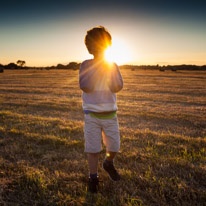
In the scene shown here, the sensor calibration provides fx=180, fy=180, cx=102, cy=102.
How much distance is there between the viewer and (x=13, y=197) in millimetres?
2441

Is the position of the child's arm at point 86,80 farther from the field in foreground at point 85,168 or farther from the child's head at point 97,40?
the field in foreground at point 85,168

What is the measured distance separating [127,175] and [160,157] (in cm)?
90

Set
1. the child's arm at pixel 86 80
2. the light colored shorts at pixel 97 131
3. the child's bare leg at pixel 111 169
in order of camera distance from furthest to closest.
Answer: the child's bare leg at pixel 111 169 → the light colored shorts at pixel 97 131 → the child's arm at pixel 86 80

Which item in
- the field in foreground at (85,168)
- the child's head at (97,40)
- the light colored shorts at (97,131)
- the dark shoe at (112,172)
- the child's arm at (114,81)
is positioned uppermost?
the child's head at (97,40)

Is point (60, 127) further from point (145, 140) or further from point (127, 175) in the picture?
point (127, 175)

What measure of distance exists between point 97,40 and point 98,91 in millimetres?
682

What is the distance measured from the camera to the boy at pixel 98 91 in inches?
94.9

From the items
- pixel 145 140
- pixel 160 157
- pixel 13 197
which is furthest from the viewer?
pixel 145 140

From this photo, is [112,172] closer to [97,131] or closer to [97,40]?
[97,131]

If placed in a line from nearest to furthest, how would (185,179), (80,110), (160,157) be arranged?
(185,179) → (160,157) → (80,110)

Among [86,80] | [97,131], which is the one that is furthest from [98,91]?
[97,131]

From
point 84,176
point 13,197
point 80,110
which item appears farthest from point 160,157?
point 80,110

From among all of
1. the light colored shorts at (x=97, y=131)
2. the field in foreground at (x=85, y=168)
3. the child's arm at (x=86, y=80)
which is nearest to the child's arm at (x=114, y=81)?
the child's arm at (x=86, y=80)

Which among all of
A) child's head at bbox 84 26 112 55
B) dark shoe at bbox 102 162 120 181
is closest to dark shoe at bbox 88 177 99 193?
dark shoe at bbox 102 162 120 181
